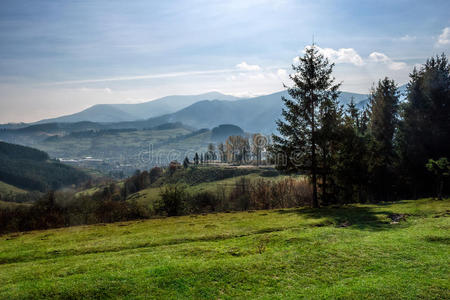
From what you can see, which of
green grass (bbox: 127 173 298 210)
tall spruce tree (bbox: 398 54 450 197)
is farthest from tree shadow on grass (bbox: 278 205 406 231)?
green grass (bbox: 127 173 298 210)

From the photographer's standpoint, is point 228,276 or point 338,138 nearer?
point 228,276

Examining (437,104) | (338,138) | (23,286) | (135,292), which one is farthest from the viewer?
(437,104)

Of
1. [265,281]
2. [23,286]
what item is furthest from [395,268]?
[23,286]

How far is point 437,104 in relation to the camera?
43906 millimetres

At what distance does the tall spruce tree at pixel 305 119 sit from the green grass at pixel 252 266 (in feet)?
49.6

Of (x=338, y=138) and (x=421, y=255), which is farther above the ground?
(x=338, y=138)

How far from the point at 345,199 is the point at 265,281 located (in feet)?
131

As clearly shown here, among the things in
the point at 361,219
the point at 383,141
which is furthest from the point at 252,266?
the point at 383,141

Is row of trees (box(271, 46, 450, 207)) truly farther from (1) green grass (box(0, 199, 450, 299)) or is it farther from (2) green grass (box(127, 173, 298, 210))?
(2) green grass (box(127, 173, 298, 210))

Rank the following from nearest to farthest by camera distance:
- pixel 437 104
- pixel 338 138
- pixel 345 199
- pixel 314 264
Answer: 1. pixel 314 264
2. pixel 338 138
3. pixel 437 104
4. pixel 345 199

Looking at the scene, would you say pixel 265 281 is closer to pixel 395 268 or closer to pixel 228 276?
pixel 228 276

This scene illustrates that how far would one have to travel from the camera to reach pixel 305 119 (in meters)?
39.7

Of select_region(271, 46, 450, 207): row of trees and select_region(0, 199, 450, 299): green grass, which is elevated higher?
select_region(271, 46, 450, 207): row of trees

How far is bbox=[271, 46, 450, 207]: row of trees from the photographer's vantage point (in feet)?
129
